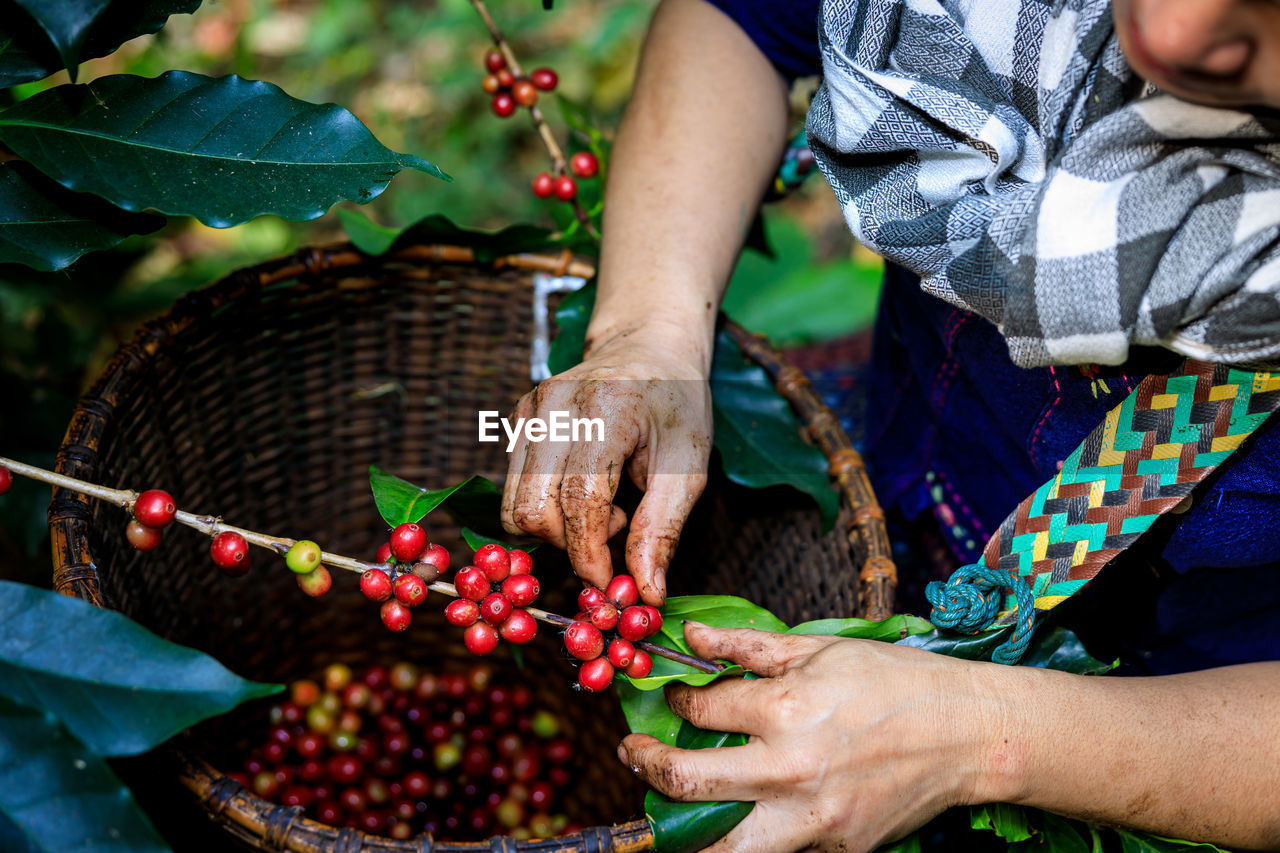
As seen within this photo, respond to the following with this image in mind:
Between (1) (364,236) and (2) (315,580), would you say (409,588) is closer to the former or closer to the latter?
(2) (315,580)

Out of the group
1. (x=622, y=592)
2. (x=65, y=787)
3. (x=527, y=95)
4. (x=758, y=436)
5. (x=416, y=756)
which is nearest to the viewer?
(x=65, y=787)

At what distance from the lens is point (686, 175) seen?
835 mm

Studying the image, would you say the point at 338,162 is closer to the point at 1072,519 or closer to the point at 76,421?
the point at 76,421

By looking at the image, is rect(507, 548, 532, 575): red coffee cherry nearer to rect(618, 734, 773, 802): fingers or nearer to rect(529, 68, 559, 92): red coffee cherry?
rect(618, 734, 773, 802): fingers

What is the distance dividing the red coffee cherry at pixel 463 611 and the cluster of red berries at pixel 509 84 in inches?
22.1

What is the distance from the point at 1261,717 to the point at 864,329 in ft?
3.90

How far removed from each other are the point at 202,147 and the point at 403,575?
333 millimetres

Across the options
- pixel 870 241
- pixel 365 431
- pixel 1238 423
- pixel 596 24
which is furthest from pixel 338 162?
pixel 596 24

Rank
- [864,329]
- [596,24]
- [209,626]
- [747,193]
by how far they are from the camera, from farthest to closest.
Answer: [596,24], [864,329], [209,626], [747,193]

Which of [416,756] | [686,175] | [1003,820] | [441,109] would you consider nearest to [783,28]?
[686,175]

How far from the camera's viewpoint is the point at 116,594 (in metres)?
0.69

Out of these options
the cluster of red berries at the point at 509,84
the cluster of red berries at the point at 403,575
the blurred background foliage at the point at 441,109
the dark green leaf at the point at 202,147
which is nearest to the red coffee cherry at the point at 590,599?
the cluster of red berries at the point at 403,575

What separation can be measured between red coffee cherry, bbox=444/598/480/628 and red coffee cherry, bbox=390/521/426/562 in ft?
0.15

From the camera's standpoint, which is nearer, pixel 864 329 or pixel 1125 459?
pixel 1125 459
